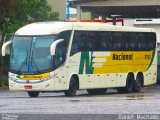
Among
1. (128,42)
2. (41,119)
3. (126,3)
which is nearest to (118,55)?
(128,42)

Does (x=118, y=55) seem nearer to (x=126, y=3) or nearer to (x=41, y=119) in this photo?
(x=126, y=3)

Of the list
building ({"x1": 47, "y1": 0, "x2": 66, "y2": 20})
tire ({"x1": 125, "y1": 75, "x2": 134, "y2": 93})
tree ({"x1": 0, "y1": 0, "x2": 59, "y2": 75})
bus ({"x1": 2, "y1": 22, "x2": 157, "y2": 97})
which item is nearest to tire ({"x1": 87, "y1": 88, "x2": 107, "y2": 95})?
bus ({"x1": 2, "y1": 22, "x2": 157, "y2": 97})

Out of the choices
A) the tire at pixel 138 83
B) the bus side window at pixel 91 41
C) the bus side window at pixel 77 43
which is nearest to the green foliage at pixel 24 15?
the tire at pixel 138 83

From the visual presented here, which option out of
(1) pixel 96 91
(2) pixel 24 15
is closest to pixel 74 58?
(1) pixel 96 91

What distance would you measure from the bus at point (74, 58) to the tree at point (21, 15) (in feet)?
45.0

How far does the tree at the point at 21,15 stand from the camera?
50125mm

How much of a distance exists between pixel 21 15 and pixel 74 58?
22.1m

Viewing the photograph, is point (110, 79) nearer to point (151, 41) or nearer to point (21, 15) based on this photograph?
point (151, 41)

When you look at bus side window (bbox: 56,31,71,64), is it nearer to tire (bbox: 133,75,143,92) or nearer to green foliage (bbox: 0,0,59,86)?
tire (bbox: 133,75,143,92)

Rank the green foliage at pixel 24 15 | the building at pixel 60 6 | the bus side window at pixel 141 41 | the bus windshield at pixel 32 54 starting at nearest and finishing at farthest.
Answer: the bus windshield at pixel 32 54 < the bus side window at pixel 141 41 < the green foliage at pixel 24 15 < the building at pixel 60 6

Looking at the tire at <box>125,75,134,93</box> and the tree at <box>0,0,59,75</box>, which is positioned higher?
the tree at <box>0,0,59,75</box>

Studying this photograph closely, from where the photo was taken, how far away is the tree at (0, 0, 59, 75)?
50125mm

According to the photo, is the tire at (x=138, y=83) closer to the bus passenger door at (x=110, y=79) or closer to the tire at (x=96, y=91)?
the tire at (x=96, y=91)

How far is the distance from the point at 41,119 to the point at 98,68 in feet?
56.4
